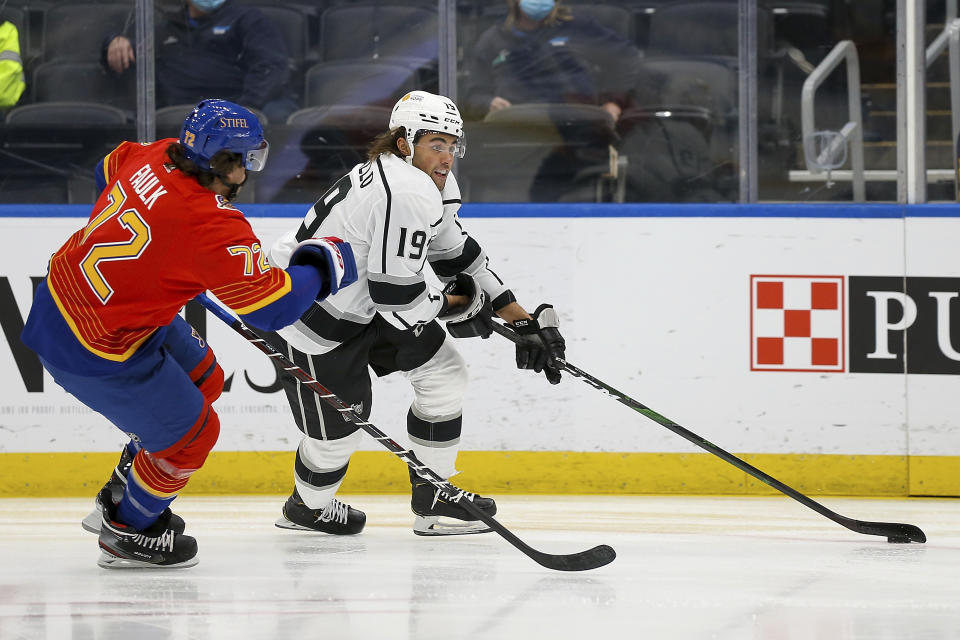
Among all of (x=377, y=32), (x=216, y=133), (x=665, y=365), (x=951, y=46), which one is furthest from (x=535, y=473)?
(x=951, y=46)

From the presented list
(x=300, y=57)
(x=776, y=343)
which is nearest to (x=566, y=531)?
(x=776, y=343)

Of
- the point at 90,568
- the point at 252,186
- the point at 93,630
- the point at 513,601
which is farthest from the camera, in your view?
the point at 252,186

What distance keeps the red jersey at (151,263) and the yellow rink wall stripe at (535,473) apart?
4.86ft

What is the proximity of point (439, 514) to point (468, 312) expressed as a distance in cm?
58

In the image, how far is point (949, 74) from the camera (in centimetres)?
420

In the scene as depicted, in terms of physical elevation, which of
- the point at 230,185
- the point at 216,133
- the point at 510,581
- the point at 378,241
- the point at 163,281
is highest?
the point at 216,133

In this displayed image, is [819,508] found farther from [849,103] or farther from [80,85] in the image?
[80,85]

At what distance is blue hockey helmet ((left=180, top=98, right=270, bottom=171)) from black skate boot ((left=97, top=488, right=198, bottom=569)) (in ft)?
3.03

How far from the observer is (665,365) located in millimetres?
4121

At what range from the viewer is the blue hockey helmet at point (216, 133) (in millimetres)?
2697

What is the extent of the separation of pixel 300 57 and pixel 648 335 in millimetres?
1576

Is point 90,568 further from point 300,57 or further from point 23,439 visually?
point 300,57

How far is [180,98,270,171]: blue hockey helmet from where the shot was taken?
2697mm

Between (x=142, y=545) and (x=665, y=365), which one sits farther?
(x=665, y=365)
